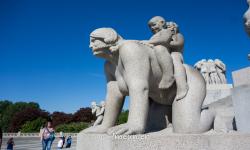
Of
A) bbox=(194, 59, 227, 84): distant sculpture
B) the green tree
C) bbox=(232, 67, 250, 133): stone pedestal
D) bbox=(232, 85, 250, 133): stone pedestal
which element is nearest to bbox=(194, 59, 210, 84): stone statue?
bbox=(194, 59, 227, 84): distant sculpture

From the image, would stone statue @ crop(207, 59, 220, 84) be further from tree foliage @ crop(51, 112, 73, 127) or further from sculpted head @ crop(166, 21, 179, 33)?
tree foliage @ crop(51, 112, 73, 127)

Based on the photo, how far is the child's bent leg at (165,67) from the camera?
3166 millimetres

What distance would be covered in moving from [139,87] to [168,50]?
837 millimetres

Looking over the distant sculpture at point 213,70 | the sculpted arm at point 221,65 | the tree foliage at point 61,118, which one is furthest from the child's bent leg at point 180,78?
the tree foliage at point 61,118

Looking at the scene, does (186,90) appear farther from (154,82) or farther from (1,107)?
(1,107)

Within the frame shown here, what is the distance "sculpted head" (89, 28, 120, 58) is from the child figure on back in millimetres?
422

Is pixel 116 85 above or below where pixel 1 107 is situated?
below

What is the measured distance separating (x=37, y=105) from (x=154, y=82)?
Result: 3571 inches

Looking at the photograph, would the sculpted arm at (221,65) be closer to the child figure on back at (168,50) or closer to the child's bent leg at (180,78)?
the child figure on back at (168,50)

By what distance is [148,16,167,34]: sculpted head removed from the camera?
350 centimetres

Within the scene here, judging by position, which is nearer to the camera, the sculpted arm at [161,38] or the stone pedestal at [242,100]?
the sculpted arm at [161,38]

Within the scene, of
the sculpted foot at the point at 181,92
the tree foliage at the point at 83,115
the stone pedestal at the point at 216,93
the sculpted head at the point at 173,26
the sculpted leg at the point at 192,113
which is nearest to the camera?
the sculpted leg at the point at 192,113

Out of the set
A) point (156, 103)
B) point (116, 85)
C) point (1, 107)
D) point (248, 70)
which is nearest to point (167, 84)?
point (156, 103)

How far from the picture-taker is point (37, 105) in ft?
291
